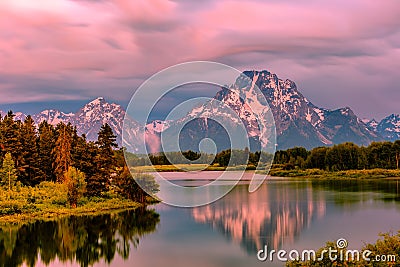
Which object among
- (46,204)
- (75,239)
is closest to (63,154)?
(46,204)

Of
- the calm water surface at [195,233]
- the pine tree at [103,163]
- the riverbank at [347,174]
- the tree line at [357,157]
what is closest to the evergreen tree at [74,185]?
the pine tree at [103,163]

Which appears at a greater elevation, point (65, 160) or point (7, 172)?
point (65, 160)

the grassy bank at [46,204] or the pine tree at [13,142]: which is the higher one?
the pine tree at [13,142]

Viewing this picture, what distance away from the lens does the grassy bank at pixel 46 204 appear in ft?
186

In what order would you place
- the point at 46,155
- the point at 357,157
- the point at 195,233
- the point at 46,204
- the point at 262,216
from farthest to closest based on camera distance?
the point at 357,157 < the point at 46,155 < the point at 46,204 < the point at 262,216 < the point at 195,233

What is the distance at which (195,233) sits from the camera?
48969 mm

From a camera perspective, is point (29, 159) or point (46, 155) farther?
point (46, 155)

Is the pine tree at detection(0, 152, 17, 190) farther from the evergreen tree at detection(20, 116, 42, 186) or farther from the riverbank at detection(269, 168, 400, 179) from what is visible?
the riverbank at detection(269, 168, 400, 179)

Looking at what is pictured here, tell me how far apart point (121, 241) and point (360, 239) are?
21.4 m

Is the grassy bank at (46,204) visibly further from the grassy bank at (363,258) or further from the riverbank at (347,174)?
the riverbank at (347,174)

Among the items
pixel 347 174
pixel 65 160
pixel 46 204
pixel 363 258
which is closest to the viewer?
pixel 363 258

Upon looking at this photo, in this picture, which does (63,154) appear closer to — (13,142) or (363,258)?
(13,142)

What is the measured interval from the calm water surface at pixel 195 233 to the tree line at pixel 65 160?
866 cm

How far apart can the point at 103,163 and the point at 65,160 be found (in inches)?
255
